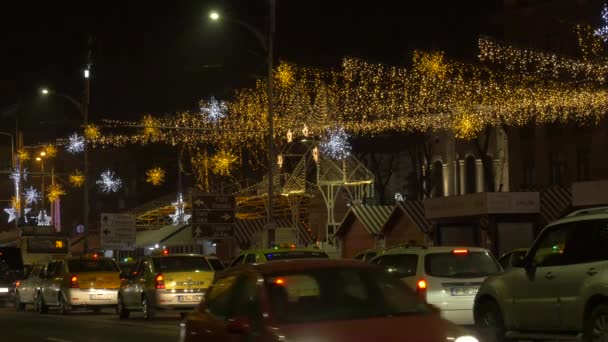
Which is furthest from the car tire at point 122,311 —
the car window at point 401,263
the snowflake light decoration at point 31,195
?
the snowflake light decoration at point 31,195

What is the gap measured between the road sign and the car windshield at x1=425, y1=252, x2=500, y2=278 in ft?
85.7

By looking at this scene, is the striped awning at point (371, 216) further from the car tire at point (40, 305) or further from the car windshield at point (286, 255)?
the car windshield at point (286, 255)

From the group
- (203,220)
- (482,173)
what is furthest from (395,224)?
(482,173)

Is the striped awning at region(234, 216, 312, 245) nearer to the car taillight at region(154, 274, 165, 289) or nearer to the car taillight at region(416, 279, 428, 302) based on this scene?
the car taillight at region(154, 274, 165, 289)

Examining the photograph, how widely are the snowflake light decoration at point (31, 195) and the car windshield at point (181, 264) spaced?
2282 inches

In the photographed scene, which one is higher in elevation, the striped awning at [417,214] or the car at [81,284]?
the striped awning at [417,214]

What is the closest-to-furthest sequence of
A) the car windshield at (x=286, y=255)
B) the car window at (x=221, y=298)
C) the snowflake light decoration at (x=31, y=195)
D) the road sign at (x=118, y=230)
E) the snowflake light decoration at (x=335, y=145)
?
the car window at (x=221, y=298)
the car windshield at (x=286, y=255)
the road sign at (x=118, y=230)
the snowflake light decoration at (x=335, y=145)
the snowflake light decoration at (x=31, y=195)

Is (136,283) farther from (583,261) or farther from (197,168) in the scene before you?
(197,168)

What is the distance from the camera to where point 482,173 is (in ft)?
186

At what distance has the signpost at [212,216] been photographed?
119ft

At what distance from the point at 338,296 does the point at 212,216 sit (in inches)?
1091

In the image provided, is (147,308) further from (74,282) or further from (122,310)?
(74,282)

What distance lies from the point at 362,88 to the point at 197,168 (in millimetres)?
→ 28567

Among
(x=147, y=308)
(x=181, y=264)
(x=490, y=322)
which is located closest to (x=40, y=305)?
(x=147, y=308)
